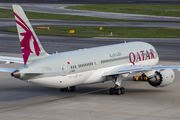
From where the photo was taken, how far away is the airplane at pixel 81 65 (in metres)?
29.6

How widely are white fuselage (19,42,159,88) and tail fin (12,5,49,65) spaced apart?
26.3 inches

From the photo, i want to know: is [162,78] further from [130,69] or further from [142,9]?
[142,9]

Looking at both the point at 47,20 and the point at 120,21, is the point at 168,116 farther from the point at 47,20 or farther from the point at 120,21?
the point at 47,20

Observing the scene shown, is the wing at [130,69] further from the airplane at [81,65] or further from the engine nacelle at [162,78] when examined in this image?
the engine nacelle at [162,78]

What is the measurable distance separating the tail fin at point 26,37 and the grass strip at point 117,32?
173ft

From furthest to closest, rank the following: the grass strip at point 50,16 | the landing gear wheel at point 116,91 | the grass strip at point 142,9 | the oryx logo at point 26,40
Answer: the grass strip at point 142,9, the grass strip at point 50,16, the landing gear wheel at point 116,91, the oryx logo at point 26,40

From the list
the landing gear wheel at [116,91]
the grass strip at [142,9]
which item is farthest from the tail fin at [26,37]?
the grass strip at [142,9]

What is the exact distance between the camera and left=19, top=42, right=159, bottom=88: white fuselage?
30609 millimetres

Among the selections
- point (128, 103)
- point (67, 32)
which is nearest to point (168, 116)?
point (128, 103)

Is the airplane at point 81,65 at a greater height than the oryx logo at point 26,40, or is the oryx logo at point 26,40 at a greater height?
the oryx logo at point 26,40

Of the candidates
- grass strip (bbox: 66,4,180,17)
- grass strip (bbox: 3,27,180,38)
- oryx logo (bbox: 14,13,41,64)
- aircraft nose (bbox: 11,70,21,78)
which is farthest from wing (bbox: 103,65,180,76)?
grass strip (bbox: 66,4,180,17)

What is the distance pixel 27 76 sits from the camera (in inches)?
1167

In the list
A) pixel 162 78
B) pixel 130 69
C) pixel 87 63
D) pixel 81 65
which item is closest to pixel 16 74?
pixel 81 65

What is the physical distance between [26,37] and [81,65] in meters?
6.25
